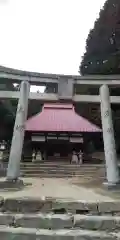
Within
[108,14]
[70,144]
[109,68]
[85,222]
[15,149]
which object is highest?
[108,14]

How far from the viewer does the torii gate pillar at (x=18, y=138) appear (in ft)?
45.0

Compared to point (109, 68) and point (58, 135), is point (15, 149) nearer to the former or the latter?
point (58, 135)

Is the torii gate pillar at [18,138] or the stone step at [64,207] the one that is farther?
the torii gate pillar at [18,138]

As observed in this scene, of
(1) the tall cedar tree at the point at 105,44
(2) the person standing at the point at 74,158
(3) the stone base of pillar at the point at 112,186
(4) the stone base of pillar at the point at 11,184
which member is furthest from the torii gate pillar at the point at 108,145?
(1) the tall cedar tree at the point at 105,44

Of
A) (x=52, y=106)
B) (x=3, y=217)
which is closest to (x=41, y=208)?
(x=3, y=217)

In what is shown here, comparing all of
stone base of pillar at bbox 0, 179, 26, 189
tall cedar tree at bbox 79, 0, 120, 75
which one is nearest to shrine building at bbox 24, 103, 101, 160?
tall cedar tree at bbox 79, 0, 120, 75

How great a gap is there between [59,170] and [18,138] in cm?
320

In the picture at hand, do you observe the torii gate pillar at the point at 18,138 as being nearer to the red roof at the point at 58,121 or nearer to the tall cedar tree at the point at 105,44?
the red roof at the point at 58,121

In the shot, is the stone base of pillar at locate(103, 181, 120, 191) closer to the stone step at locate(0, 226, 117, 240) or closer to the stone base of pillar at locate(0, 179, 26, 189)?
the stone base of pillar at locate(0, 179, 26, 189)

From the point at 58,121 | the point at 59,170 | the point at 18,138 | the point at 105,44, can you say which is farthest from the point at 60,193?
the point at 105,44

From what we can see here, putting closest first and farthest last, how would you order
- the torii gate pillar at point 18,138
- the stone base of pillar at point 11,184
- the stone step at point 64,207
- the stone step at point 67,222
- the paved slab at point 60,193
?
the stone step at point 67,222 < the stone step at point 64,207 < the paved slab at point 60,193 < the stone base of pillar at point 11,184 < the torii gate pillar at point 18,138

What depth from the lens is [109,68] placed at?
24.9 metres

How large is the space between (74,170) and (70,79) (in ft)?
16.1

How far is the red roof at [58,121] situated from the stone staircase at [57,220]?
13.7 meters
